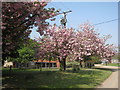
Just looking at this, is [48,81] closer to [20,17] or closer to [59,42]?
[20,17]

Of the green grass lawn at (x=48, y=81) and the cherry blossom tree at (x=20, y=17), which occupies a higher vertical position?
the cherry blossom tree at (x=20, y=17)

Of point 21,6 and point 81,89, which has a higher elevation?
point 21,6

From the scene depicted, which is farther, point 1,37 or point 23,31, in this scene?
point 23,31

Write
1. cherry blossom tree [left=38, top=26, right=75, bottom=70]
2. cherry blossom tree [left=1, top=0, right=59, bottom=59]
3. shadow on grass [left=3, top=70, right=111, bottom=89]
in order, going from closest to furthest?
cherry blossom tree [left=1, top=0, right=59, bottom=59]
shadow on grass [left=3, top=70, right=111, bottom=89]
cherry blossom tree [left=38, top=26, right=75, bottom=70]

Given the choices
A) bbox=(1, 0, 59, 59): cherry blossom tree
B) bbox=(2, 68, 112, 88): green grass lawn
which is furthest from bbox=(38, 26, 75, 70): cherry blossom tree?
bbox=(1, 0, 59, 59): cherry blossom tree

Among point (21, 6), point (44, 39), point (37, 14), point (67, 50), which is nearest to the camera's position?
point (21, 6)

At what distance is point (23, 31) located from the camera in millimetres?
9008

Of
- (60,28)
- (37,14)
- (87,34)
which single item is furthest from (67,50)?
(37,14)

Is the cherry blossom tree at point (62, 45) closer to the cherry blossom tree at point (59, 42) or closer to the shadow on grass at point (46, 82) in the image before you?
the cherry blossom tree at point (59, 42)

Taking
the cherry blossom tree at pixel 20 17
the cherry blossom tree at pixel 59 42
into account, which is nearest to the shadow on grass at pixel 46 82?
the cherry blossom tree at pixel 20 17

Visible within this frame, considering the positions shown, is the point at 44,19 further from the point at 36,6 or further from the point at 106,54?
the point at 106,54

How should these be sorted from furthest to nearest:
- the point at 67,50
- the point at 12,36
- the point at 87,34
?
the point at 87,34
the point at 67,50
the point at 12,36

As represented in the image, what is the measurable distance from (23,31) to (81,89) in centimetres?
522

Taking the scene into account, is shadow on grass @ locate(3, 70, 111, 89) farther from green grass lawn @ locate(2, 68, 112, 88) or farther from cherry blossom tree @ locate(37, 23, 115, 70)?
cherry blossom tree @ locate(37, 23, 115, 70)
